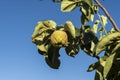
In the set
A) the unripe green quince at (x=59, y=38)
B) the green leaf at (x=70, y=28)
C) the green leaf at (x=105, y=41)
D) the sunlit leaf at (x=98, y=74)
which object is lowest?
the sunlit leaf at (x=98, y=74)

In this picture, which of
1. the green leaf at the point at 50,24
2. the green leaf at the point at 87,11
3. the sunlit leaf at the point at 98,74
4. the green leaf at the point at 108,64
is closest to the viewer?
the green leaf at the point at 108,64

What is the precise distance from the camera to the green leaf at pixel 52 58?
134 inches

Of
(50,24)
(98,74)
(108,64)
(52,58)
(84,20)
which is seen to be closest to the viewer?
Answer: (108,64)

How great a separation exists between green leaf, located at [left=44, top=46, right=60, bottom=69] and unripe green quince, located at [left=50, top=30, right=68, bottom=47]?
0.17 meters

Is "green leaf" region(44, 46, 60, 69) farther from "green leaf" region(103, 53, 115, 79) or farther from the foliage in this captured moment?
"green leaf" region(103, 53, 115, 79)

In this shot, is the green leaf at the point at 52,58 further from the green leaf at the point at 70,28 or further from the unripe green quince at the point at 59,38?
the green leaf at the point at 70,28

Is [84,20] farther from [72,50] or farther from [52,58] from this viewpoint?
[52,58]

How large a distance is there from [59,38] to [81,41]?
0.22m

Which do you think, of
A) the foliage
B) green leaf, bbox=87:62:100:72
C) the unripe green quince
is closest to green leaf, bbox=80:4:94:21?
the foliage

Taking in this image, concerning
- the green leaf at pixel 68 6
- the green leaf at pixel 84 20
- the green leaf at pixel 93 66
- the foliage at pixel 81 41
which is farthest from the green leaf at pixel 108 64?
the green leaf at pixel 68 6

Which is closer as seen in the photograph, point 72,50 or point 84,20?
point 84,20

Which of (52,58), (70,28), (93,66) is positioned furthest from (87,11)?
(52,58)

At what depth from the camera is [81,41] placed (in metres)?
3.30

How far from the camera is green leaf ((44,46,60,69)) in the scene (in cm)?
340
